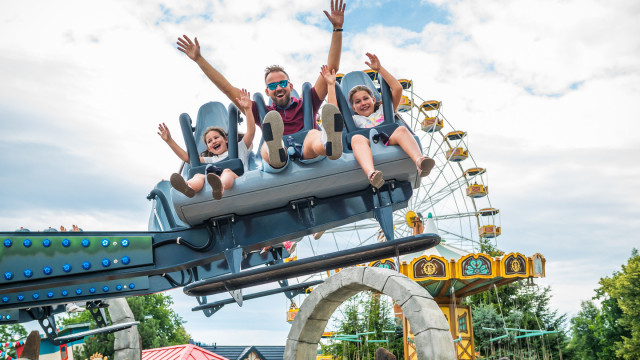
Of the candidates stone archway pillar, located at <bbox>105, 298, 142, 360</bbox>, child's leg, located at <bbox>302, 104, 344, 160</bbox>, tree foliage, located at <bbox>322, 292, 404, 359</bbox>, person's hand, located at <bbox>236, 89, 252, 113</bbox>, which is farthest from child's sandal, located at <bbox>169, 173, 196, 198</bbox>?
tree foliage, located at <bbox>322, 292, 404, 359</bbox>

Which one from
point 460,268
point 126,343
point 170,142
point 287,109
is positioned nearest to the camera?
point 287,109

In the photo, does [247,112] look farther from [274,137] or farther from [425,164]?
[425,164]

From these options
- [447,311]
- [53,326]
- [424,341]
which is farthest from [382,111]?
[447,311]

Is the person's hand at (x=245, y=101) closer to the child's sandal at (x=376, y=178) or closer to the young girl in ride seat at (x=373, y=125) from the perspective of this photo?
the young girl in ride seat at (x=373, y=125)

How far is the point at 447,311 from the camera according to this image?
15969mm

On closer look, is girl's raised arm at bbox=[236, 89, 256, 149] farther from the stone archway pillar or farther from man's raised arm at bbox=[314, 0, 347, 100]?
the stone archway pillar

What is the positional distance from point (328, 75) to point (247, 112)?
695mm

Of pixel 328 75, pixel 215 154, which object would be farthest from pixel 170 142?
pixel 328 75

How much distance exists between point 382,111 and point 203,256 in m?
1.94

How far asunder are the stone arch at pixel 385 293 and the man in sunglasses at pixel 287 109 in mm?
2838

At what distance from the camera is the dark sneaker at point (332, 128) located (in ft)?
Result: 13.0

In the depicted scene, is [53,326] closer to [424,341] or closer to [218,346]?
[424,341]

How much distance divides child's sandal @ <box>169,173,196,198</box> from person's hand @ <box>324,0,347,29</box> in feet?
5.28

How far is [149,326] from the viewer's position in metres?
27.3
